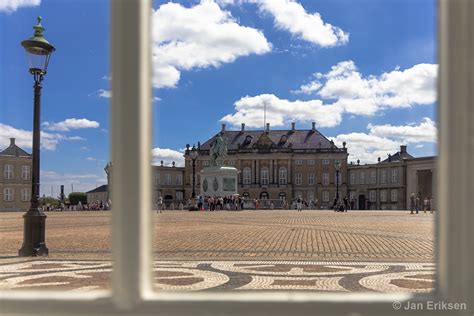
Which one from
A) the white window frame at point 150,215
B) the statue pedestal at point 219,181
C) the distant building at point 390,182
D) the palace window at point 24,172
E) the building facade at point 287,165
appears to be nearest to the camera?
the white window frame at point 150,215

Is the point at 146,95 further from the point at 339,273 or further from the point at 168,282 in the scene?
the point at 339,273

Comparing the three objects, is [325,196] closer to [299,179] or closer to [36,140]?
[299,179]

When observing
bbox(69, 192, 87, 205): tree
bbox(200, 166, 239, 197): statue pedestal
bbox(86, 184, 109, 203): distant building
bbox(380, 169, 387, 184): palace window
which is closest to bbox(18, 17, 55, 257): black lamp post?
bbox(200, 166, 239, 197): statue pedestal

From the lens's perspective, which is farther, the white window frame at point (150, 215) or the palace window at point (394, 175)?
the palace window at point (394, 175)

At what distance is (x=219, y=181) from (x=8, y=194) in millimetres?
35743

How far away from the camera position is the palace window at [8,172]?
6867cm

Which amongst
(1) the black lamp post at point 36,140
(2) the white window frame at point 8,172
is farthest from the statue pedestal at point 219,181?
(1) the black lamp post at point 36,140

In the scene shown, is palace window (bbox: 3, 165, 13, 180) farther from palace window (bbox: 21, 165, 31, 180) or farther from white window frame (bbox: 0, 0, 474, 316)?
white window frame (bbox: 0, 0, 474, 316)

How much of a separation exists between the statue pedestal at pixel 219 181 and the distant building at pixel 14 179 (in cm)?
3119

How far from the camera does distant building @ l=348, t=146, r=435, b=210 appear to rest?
69.5m

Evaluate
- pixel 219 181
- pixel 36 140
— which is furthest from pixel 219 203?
pixel 36 140

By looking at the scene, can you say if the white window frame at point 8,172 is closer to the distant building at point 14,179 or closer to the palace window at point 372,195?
the distant building at point 14,179

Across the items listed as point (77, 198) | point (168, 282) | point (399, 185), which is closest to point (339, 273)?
point (168, 282)
